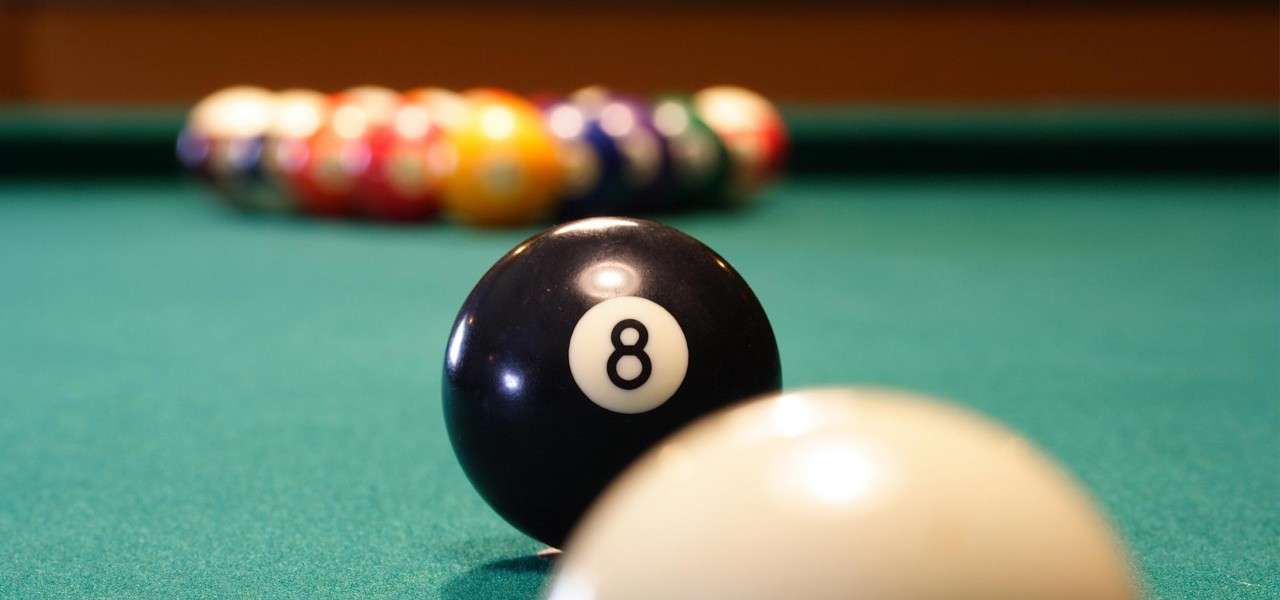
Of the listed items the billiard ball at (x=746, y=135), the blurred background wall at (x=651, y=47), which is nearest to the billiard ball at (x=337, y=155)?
the billiard ball at (x=746, y=135)

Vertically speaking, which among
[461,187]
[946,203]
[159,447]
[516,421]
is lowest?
[159,447]

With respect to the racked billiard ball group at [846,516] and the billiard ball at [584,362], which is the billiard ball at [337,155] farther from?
the racked billiard ball group at [846,516]

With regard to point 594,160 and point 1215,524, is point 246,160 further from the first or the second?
point 1215,524

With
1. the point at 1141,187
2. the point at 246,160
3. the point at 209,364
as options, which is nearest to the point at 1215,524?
the point at 209,364

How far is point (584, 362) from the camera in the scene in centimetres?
164

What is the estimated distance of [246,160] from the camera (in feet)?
18.2

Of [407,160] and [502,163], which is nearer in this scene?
[502,163]

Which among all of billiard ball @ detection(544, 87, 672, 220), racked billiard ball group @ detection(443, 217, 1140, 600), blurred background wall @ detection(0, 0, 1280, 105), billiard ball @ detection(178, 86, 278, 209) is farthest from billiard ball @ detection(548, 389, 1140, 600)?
blurred background wall @ detection(0, 0, 1280, 105)

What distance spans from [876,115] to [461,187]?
2940 millimetres

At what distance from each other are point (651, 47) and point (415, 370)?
5.99 meters

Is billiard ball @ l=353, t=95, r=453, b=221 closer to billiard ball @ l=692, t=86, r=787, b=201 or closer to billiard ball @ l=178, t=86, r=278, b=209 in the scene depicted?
billiard ball @ l=178, t=86, r=278, b=209

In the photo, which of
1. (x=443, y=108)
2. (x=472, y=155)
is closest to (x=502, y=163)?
(x=472, y=155)

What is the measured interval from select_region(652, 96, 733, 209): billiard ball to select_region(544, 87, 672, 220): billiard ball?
8 cm

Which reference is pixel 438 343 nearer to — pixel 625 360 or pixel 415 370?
pixel 415 370
